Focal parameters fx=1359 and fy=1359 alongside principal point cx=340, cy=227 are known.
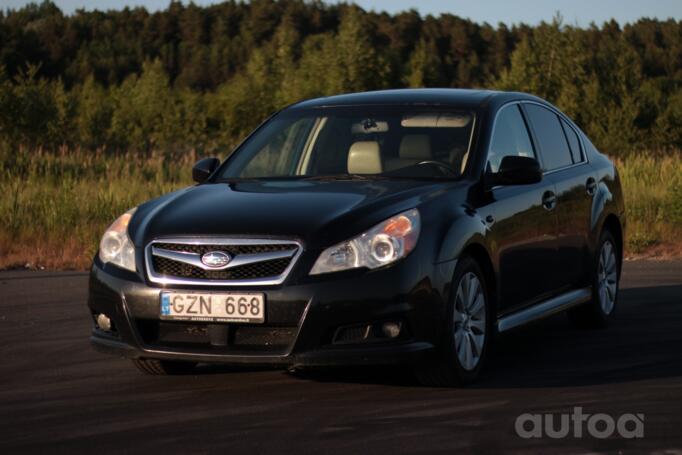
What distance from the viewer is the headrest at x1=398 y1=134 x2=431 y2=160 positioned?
25.9 ft

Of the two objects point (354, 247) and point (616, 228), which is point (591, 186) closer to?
point (616, 228)

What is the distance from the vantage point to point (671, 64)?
452 ft

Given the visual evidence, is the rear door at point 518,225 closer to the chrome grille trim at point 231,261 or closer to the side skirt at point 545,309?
the side skirt at point 545,309

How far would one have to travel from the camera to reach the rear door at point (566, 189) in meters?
8.59

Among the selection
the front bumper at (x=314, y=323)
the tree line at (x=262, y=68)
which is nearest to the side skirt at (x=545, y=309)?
the front bumper at (x=314, y=323)

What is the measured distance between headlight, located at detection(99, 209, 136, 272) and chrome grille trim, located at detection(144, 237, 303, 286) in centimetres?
18

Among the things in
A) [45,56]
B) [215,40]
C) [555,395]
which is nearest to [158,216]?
[555,395]

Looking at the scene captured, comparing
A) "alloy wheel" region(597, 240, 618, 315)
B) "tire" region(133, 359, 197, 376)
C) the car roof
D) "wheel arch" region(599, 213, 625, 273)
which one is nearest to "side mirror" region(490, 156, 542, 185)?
the car roof

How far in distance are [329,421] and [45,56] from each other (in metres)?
132

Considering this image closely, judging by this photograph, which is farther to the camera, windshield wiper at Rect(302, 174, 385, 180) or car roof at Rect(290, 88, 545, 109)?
car roof at Rect(290, 88, 545, 109)

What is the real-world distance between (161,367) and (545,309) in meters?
2.38

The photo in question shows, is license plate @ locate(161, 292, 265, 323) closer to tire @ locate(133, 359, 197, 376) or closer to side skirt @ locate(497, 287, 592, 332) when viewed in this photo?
tire @ locate(133, 359, 197, 376)

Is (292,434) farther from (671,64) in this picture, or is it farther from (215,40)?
(215,40)

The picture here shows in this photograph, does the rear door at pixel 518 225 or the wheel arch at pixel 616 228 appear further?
the wheel arch at pixel 616 228
